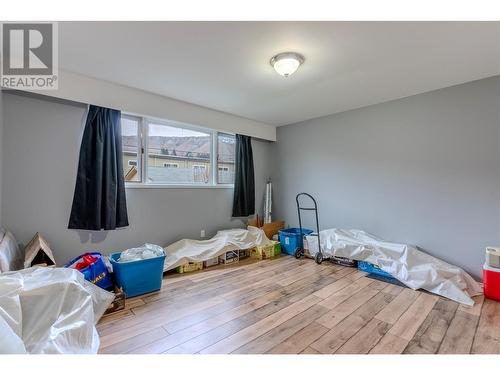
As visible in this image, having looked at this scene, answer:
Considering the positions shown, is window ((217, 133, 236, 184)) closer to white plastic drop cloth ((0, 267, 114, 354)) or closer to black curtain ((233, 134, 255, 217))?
black curtain ((233, 134, 255, 217))

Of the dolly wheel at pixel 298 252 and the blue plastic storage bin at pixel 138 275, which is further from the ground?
the blue plastic storage bin at pixel 138 275

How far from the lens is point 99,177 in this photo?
2.78 meters

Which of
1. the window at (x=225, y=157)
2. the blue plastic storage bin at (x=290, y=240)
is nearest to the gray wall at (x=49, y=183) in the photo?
the window at (x=225, y=157)

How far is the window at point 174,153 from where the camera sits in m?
3.29

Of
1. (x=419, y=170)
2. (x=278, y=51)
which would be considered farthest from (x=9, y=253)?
(x=419, y=170)

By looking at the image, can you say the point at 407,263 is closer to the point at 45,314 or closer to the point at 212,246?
the point at 212,246

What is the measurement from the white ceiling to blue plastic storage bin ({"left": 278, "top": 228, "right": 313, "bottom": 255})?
222 cm

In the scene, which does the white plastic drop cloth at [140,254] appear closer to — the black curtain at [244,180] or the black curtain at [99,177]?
the black curtain at [99,177]

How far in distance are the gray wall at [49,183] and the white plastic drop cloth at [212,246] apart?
0.41 meters

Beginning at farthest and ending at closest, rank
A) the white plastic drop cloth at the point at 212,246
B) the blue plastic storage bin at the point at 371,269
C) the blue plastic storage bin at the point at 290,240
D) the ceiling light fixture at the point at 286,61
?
the blue plastic storage bin at the point at 290,240
the white plastic drop cloth at the point at 212,246
the blue plastic storage bin at the point at 371,269
the ceiling light fixture at the point at 286,61

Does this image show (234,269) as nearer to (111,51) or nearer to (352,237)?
(352,237)

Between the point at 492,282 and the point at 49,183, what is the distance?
4.84 metres

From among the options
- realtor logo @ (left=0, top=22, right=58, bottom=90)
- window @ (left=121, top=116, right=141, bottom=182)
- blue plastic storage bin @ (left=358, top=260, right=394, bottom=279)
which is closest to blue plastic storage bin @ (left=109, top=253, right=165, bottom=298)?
window @ (left=121, top=116, right=141, bottom=182)
